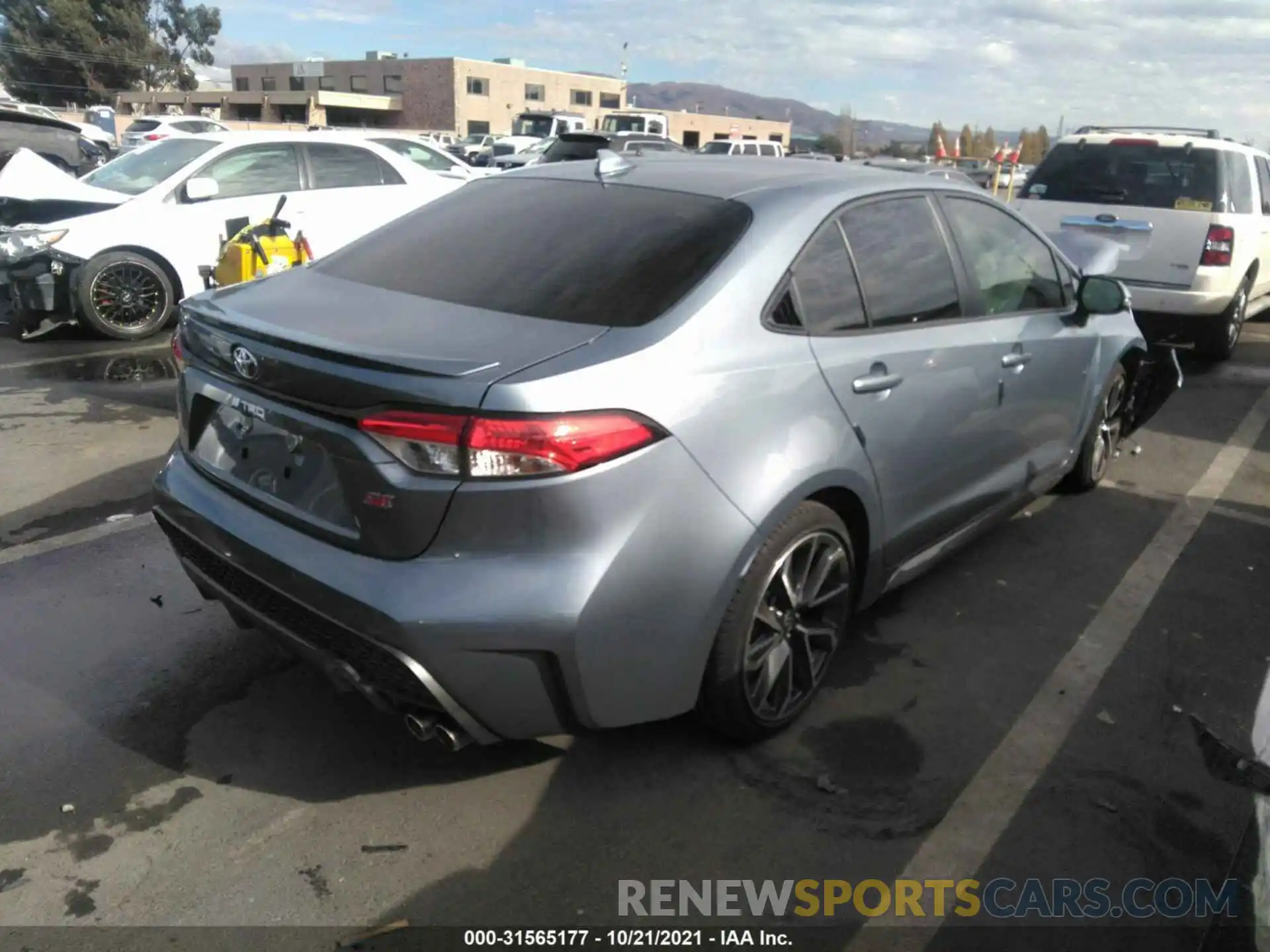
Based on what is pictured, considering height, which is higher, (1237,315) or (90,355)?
(1237,315)

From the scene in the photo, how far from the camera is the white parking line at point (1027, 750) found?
260cm

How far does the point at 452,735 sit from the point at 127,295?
742 cm

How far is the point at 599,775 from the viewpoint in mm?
2941

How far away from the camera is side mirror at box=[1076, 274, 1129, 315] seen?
434 cm

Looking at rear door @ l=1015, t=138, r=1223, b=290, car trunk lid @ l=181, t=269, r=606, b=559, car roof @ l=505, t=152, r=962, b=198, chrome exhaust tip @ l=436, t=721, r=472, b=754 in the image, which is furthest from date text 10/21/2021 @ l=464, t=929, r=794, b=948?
rear door @ l=1015, t=138, r=1223, b=290

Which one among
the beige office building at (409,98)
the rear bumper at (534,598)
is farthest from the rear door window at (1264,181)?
the beige office building at (409,98)

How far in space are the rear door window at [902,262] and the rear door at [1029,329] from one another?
0.17 m

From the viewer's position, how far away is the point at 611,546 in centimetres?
240

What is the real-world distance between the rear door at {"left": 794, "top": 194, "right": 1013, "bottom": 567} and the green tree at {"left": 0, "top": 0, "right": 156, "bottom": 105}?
85.0 meters

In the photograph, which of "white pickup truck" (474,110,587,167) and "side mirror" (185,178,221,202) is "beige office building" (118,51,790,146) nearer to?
"white pickup truck" (474,110,587,167)

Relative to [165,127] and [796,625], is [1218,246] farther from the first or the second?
[165,127]

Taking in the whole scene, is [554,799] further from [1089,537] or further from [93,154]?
[93,154]

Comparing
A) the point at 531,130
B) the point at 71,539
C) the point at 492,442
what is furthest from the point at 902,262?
the point at 531,130

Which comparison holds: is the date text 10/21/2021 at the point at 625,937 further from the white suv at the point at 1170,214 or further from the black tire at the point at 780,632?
the white suv at the point at 1170,214
